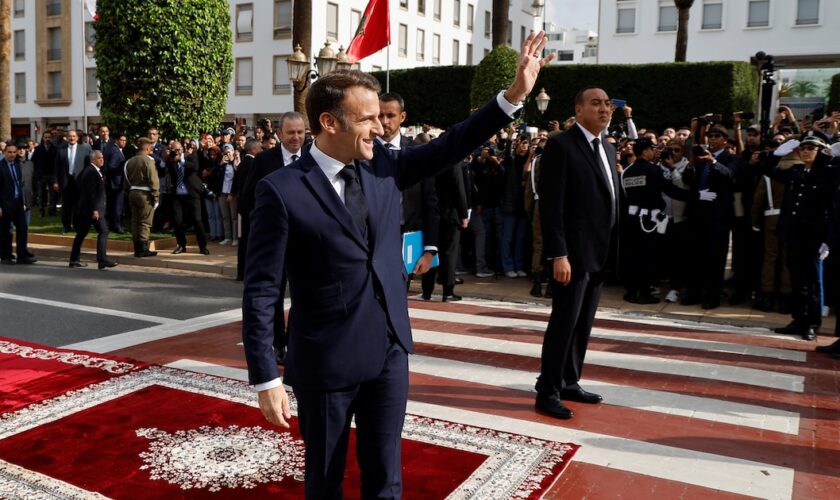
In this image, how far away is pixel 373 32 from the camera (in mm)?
13531

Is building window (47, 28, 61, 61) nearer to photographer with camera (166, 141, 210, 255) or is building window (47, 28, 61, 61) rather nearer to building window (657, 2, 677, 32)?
building window (657, 2, 677, 32)

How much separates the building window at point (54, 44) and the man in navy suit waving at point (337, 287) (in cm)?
5265

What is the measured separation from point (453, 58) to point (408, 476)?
51006 mm

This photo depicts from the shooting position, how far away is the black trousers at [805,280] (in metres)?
7.59

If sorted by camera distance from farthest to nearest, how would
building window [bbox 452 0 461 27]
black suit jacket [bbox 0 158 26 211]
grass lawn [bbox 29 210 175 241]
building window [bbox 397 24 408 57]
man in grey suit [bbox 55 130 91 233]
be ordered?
building window [bbox 452 0 461 27] → building window [bbox 397 24 408 57] → man in grey suit [bbox 55 130 91 233] → grass lawn [bbox 29 210 175 241] → black suit jacket [bbox 0 158 26 211]

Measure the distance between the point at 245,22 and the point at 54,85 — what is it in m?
15.4

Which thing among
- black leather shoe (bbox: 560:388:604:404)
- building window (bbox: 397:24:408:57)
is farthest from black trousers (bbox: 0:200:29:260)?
building window (bbox: 397:24:408:57)

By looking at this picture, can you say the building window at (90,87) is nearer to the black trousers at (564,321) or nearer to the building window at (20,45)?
the building window at (20,45)

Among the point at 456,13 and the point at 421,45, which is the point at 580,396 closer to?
the point at 421,45

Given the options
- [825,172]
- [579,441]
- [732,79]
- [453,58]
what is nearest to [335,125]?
[579,441]

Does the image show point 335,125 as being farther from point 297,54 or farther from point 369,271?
point 297,54

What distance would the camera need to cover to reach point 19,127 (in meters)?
51.8

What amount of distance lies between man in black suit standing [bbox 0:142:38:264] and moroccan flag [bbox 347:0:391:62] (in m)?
5.96

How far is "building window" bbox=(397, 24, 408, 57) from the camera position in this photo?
46938 millimetres
